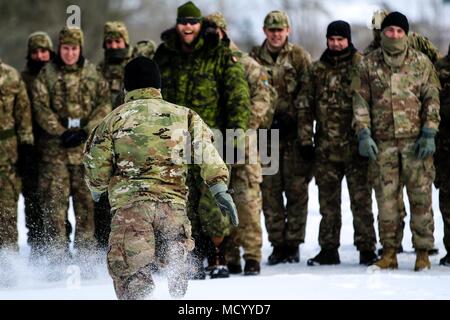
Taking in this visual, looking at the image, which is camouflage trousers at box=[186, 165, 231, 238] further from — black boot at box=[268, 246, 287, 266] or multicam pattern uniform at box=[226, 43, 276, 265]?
black boot at box=[268, 246, 287, 266]

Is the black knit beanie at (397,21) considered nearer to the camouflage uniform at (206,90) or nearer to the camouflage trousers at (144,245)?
the camouflage uniform at (206,90)

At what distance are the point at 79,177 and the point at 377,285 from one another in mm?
3776

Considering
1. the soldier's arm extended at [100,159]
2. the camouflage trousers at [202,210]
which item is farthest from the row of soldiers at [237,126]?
the soldier's arm extended at [100,159]

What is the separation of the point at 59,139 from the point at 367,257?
336 cm

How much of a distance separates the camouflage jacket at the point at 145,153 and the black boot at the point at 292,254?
3989 millimetres

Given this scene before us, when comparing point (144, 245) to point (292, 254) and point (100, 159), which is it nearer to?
point (100, 159)

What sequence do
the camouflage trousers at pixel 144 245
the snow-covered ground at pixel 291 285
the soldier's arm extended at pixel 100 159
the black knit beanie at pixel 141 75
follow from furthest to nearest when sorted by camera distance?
the snow-covered ground at pixel 291 285, the black knit beanie at pixel 141 75, the soldier's arm extended at pixel 100 159, the camouflage trousers at pixel 144 245

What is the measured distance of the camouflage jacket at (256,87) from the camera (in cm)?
1009

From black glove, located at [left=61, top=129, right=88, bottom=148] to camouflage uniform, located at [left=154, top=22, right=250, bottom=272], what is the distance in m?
1.31

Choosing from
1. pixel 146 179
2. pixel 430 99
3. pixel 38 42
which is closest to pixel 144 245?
pixel 146 179

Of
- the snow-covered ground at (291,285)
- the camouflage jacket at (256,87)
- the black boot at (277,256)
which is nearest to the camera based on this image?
the snow-covered ground at (291,285)

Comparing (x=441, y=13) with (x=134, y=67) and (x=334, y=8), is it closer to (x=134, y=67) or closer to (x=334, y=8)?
(x=334, y=8)

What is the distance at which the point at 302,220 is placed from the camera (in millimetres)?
11039

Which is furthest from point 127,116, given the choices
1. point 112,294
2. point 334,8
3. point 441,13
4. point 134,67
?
point 334,8
